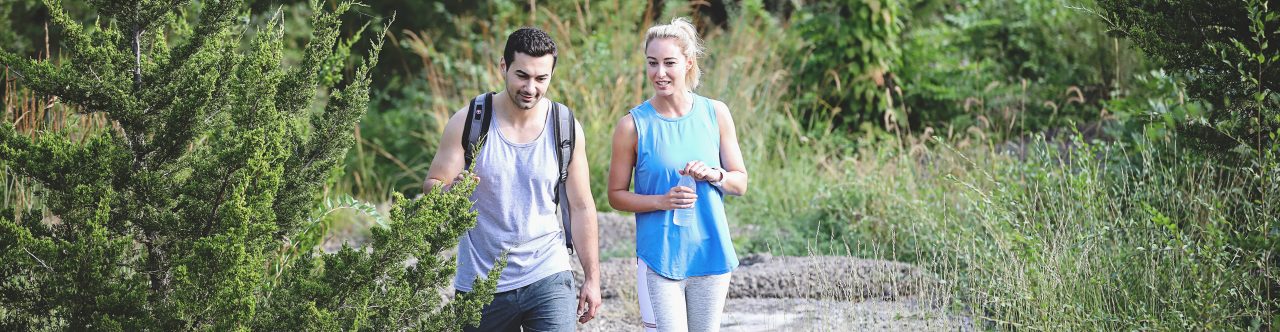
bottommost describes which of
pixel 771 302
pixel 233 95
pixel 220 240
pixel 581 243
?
pixel 771 302

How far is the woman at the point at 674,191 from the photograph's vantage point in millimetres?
3451

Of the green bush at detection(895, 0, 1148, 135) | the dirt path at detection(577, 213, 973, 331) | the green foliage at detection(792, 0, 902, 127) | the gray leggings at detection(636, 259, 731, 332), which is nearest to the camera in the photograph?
the gray leggings at detection(636, 259, 731, 332)

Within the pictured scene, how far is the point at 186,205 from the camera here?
2.91 m

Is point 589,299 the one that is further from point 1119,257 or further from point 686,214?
point 1119,257

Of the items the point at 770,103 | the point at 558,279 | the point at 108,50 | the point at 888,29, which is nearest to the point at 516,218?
the point at 558,279

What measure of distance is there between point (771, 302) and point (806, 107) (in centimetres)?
485

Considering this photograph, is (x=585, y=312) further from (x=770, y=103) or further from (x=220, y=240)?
(x=770, y=103)

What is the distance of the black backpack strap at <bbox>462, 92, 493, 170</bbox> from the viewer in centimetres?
321

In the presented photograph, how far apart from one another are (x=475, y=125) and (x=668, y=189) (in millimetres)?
662

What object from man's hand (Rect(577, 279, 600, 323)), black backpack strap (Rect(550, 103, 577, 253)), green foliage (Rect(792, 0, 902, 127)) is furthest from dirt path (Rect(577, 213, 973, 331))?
green foliage (Rect(792, 0, 902, 127))

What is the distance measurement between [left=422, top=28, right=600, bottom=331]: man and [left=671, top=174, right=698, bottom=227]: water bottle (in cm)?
39

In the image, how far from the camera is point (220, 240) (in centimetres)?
272

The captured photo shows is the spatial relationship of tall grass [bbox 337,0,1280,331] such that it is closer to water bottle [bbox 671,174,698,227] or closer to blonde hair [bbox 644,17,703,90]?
water bottle [bbox 671,174,698,227]

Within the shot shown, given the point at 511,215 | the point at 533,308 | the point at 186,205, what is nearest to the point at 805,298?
the point at 533,308
